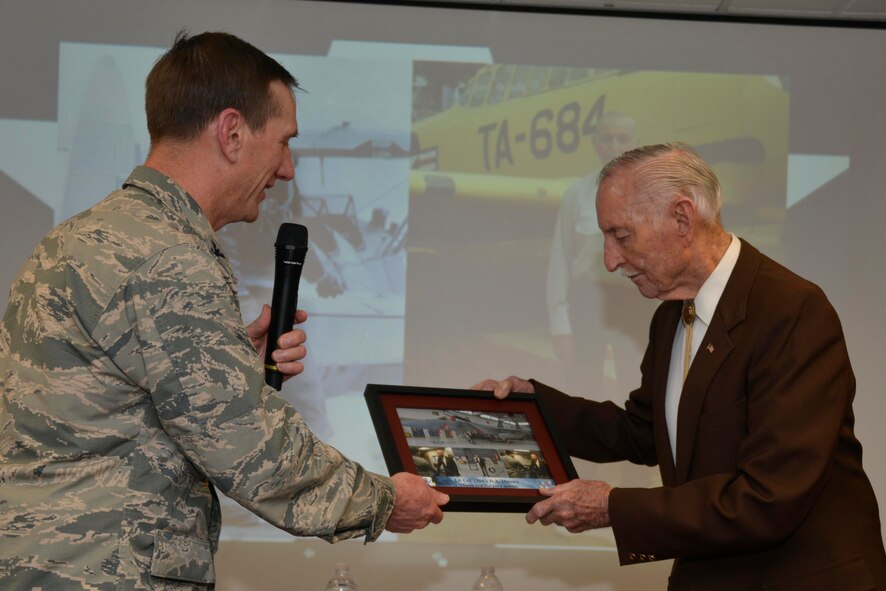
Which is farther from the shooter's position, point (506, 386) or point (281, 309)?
point (506, 386)

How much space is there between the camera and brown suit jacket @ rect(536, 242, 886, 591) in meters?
2.57

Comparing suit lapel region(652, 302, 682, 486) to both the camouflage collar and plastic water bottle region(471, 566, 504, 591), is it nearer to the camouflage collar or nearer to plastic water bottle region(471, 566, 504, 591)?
the camouflage collar

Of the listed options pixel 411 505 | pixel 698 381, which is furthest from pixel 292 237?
pixel 698 381

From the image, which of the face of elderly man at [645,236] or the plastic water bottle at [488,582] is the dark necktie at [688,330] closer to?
the face of elderly man at [645,236]

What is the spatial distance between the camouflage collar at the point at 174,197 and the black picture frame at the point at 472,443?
3.09 feet

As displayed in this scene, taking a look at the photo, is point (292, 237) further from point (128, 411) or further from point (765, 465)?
point (765, 465)

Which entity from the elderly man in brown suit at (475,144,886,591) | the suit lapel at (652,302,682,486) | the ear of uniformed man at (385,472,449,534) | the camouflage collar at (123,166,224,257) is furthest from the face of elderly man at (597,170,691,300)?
the camouflage collar at (123,166,224,257)

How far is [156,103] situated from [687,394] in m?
1.58

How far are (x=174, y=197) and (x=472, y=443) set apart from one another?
130 cm

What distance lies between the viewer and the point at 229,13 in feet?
16.4

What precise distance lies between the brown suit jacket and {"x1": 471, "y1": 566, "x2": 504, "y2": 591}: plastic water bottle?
189 cm

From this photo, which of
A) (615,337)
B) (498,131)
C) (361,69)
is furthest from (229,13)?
(615,337)

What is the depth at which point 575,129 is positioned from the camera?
5.06m

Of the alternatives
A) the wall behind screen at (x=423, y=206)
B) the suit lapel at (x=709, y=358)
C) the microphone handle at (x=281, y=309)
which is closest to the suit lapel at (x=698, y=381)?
the suit lapel at (x=709, y=358)
